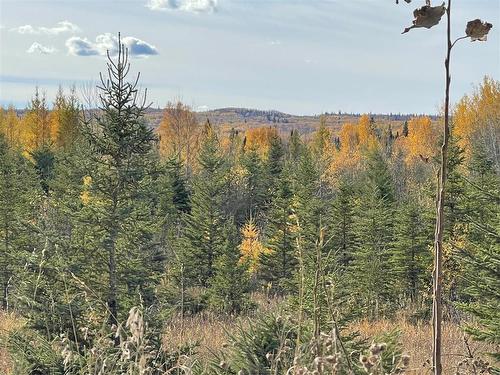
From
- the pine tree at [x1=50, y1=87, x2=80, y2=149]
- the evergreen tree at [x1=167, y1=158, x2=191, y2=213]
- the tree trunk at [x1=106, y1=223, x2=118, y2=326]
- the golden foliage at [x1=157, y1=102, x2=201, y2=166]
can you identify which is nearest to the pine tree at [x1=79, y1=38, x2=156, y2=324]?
the tree trunk at [x1=106, y1=223, x2=118, y2=326]

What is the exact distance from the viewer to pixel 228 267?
1633 cm

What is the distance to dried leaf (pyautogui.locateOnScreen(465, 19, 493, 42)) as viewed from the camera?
34.5 inches

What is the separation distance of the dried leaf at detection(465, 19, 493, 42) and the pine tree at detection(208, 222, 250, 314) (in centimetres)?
1547

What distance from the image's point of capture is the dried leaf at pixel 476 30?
88cm

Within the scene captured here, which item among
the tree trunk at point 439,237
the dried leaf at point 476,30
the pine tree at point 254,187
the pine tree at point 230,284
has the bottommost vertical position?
the pine tree at point 230,284

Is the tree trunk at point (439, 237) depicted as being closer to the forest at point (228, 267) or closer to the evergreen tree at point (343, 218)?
the forest at point (228, 267)

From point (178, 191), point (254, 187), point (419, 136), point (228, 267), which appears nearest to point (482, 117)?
point (419, 136)

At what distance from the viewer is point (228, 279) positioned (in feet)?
53.1

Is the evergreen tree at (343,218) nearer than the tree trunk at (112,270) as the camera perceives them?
No

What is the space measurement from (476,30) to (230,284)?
15.7m

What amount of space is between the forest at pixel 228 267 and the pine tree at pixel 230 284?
1.8 inches

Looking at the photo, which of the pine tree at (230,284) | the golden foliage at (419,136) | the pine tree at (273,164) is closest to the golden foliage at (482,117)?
the golden foliage at (419,136)

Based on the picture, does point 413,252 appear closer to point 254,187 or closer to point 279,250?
point 279,250

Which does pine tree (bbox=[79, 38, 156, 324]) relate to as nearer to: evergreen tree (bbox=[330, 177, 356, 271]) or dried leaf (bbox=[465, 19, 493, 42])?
dried leaf (bbox=[465, 19, 493, 42])
